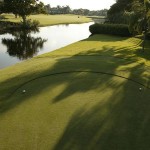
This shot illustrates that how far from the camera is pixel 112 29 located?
5197 cm

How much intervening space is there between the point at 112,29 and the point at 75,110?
1602 inches

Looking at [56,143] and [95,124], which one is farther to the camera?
[95,124]

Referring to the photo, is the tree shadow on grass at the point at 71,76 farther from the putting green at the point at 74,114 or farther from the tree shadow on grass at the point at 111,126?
the tree shadow on grass at the point at 111,126

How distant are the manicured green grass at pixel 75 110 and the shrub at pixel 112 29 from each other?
100 ft

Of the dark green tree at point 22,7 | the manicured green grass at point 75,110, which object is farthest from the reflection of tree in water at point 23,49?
the dark green tree at point 22,7

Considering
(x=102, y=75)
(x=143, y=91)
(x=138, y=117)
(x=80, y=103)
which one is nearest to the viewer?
(x=138, y=117)

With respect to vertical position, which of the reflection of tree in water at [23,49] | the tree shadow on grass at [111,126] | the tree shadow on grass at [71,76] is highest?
the tree shadow on grass at [71,76]

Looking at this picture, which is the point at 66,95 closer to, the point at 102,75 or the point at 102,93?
the point at 102,93

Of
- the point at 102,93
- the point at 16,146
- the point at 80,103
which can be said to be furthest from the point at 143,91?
the point at 16,146

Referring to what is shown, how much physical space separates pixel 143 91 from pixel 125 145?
6.35 m

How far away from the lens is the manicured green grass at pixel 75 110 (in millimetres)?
11227

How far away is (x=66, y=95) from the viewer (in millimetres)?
15469

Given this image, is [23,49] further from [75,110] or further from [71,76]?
[75,110]

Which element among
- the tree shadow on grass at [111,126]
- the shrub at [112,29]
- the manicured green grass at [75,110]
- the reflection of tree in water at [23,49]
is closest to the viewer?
the tree shadow on grass at [111,126]
